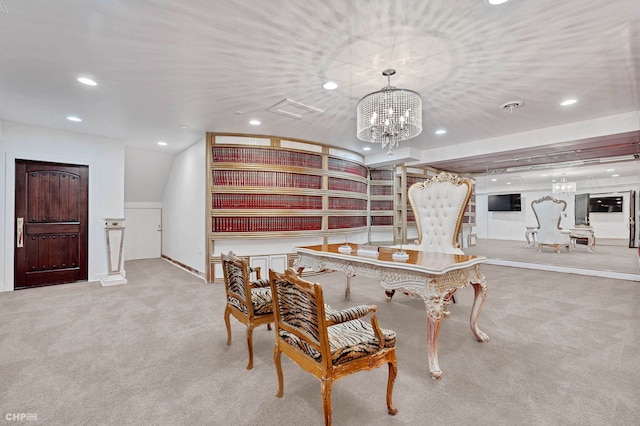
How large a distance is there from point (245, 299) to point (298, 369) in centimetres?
67

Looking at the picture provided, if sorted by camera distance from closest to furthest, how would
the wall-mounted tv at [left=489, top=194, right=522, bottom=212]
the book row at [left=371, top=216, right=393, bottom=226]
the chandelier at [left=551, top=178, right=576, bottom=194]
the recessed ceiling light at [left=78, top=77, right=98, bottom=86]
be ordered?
the recessed ceiling light at [left=78, top=77, right=98, bottom=86] < the chandelier at [left=551, top=178, right=576, bottom=194] < the book row at [left=371, top=216, right=393, bottom=226] < the wall-mounted tv at [left=489, top=194, right=522, bottom=212]

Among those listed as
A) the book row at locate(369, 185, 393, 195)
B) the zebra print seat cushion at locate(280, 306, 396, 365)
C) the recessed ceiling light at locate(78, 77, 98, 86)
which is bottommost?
the zebra print seat cushion at locate(280, 306, 396, 365)

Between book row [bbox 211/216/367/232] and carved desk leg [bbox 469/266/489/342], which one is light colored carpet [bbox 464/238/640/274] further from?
carved desk leg [bbox 469/266/489/342]

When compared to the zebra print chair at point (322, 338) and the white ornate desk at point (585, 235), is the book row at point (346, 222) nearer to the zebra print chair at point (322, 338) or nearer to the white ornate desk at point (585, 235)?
the zebra print chair at point (322, 338)

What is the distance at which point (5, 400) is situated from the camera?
1.86 m

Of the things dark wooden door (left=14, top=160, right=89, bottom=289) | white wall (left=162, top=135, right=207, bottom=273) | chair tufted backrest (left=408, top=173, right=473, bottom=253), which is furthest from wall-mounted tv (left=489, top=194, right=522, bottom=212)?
dark wooden door (left=14, top=160, right=89, bottom=289)

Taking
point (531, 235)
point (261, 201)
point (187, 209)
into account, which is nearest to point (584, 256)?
point (531, 235)

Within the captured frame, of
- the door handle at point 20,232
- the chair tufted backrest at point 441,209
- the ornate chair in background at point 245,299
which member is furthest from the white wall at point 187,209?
the chair tufted backrest at point 441,209

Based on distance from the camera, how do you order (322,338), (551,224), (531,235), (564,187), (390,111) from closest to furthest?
(322,338) < (390,111) < (564,187) < (551,224) < (531,235)

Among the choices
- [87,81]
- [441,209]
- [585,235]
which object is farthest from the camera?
[585,235]

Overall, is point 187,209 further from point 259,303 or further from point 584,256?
point 584,256

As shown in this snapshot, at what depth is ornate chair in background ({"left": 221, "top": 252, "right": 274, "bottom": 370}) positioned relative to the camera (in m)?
2.21

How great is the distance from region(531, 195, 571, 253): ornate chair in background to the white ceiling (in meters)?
2.97

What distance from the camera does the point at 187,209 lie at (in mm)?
5895
